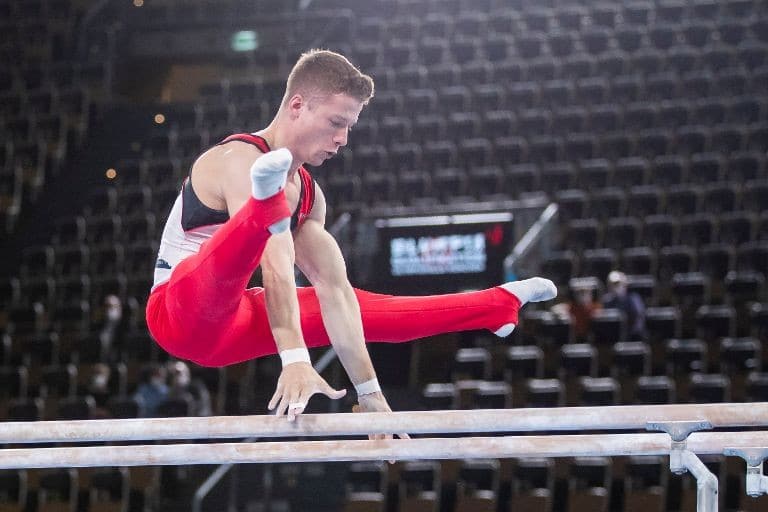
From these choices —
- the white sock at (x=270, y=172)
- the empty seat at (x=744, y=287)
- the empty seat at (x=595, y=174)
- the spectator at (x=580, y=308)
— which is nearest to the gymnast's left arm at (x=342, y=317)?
the white sock at (x=270, y=172)

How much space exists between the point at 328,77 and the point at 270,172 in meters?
0.73

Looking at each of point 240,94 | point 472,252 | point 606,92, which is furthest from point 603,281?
point 240,94

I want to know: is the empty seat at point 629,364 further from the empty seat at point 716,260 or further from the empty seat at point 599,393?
the empty seat at point 716,260

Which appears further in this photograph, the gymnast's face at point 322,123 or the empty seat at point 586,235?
the empty seat at point 586,235

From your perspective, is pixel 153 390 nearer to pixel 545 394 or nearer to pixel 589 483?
pixel 545 394

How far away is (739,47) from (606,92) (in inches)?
63.2

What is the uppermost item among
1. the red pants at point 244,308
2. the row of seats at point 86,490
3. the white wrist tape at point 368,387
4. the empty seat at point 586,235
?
the empty seat at point 586,235

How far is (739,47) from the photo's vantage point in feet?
42.9

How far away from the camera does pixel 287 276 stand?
3.52m

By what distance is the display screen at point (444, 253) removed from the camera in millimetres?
10461

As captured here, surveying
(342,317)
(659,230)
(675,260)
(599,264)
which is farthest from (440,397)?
(342,317)

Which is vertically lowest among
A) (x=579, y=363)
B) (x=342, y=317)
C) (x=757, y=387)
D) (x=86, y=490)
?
(x=86, y=490)

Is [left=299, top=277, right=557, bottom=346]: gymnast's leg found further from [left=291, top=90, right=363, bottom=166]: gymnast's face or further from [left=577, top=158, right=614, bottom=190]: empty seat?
[left=577, top=158, right=614, bottom=190]: empty seat

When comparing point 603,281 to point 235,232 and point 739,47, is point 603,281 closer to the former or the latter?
point 739,47
